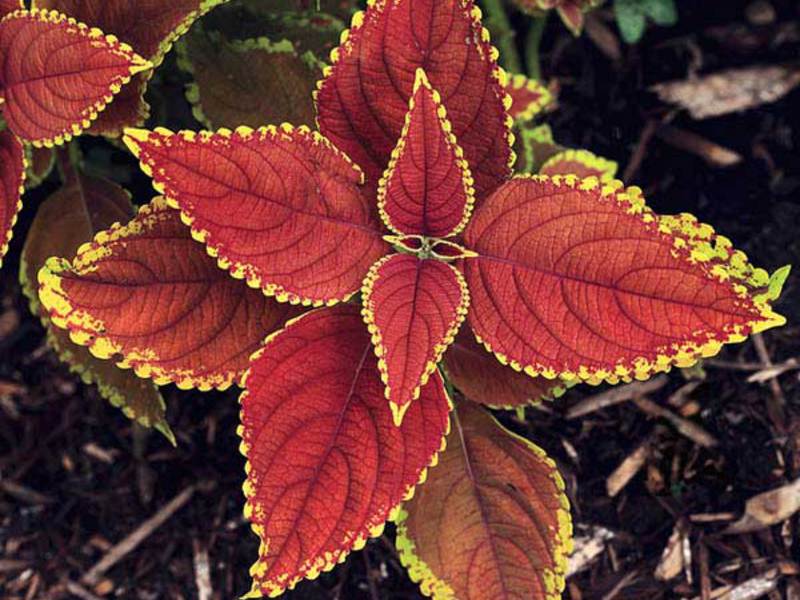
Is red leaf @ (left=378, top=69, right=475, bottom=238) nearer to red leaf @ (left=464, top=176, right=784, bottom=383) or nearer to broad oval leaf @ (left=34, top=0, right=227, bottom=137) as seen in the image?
red leaf @ (left=464, top=176, right=784, bottom=383)

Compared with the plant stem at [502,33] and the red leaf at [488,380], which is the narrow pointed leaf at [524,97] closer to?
the plant stem at [502,33]

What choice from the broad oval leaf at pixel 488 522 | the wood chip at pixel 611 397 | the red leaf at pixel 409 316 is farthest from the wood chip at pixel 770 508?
the red leaf at pixel 409 316

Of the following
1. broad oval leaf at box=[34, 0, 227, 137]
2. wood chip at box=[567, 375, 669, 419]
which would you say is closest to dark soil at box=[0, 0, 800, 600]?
wood chip at box=[567, 375, 669, 419]

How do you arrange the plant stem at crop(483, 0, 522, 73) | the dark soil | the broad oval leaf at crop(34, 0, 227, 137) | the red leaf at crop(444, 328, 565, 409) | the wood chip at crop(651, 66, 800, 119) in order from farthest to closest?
1. the wood chip at crop(651, 66, 800, 119)
2. the plant stem at crop(483, 0, 522, 73)
3. the dark soil
4. the red leaf at crop(444, 328, 565, 409)
5. the broad oval leaf at crop(34, 0, 227, 137)

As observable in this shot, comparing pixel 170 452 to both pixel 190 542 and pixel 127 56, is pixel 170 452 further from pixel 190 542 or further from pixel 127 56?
pixel 127 56

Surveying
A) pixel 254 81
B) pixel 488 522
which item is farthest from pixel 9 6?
pixel 488 522

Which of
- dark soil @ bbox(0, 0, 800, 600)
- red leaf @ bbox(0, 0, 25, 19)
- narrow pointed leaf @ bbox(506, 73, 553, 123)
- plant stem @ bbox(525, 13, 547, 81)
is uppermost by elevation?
plant stem @ bbox(525, 13, 547, 81)

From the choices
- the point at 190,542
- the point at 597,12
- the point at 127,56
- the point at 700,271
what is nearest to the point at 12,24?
the point at 127,56
